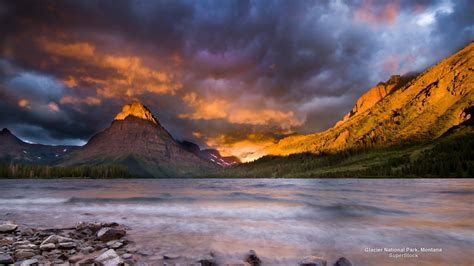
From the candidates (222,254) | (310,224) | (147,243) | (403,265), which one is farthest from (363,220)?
(147,243)

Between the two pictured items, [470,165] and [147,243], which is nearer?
[147,243]

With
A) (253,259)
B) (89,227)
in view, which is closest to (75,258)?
(89,227)

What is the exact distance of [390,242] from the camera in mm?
16625

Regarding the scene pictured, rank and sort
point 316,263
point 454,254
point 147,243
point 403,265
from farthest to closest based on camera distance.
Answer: point 147,243, point 454,254, point 403,265, point 316,263

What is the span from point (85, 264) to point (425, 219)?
90.1 ft

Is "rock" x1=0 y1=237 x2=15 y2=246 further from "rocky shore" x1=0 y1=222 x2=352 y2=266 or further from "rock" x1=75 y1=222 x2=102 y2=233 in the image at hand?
"rock" x1=75 y1=222 x2=102 y2=233

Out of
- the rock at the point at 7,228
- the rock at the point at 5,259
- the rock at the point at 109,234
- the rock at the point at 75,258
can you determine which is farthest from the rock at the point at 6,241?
the rock at the point at 75,258

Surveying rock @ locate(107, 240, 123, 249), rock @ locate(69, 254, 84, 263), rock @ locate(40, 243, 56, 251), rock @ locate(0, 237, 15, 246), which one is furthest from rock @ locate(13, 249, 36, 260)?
rock @ locate(107, 240, 123, 249)

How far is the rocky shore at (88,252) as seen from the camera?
442 inches

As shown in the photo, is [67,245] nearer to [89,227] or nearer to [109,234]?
[109,234]

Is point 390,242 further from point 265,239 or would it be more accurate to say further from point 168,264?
point 168,264

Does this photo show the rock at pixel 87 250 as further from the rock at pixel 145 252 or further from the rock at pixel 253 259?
the rock at pixel 253 259

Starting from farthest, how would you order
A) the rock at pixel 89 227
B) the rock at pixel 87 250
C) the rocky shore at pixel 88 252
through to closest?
the rock at pixel 89 227 < the rock at pixel 87 250 < the rocky shore at pixel 88 252

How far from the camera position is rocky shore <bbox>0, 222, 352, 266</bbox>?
11219 mm
